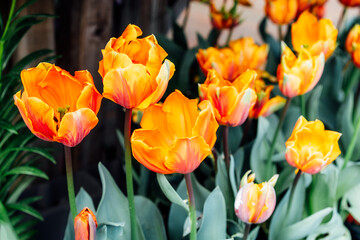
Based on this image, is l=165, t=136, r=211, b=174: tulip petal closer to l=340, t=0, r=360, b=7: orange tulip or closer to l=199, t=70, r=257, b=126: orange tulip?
l=199, t=70, r=257, b=126: orange tulip

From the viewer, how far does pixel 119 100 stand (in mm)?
466

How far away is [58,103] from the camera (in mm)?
504

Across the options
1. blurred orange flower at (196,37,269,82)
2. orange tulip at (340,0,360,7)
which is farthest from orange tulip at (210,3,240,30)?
blurred orange flower at (196,37,269,82)

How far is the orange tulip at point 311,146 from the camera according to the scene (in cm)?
59

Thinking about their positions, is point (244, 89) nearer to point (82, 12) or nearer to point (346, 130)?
point (346, 130)

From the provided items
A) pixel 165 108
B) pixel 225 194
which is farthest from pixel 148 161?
pixel 225 194

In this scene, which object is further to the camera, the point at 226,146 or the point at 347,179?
the point at 347,179

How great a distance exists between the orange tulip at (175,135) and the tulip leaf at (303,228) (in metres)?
0.34

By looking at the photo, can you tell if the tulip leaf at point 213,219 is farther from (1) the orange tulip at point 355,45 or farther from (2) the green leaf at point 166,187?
(1) the orange tulip at point 355,45

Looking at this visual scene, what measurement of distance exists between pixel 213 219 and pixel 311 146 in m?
0.18

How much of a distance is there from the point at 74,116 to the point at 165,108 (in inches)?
4.1

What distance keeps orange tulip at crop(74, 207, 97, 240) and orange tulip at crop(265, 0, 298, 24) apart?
0.77 metres

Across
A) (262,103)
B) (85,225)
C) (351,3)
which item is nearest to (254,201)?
(85,225)

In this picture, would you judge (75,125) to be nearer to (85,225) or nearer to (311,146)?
(85,225)
